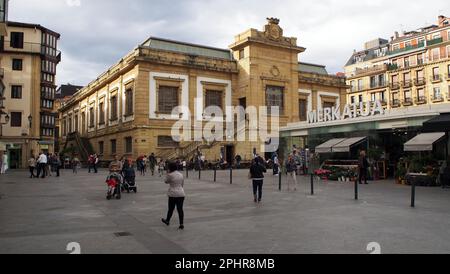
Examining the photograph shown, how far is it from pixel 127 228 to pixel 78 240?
1.26 m

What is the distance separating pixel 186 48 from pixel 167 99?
6.92 metres

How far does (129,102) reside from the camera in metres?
37.3

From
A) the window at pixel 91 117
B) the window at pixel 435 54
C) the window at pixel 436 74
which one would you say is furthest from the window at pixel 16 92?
the window at pixel 435 54

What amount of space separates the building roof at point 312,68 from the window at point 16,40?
34614mm

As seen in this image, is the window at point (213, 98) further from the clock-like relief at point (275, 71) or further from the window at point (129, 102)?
the window at point (129, 102)

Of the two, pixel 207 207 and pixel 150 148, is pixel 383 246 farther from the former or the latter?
pixel 150 148

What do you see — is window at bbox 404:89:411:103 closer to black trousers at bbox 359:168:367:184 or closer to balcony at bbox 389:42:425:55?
balcony at bbox 389:42:425:55

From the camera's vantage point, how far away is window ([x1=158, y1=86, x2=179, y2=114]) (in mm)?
36281

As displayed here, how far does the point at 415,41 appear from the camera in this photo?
196 feet

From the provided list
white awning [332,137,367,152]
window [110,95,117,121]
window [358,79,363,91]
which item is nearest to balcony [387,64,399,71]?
window [358,79,363,91]

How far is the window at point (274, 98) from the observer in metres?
40.8

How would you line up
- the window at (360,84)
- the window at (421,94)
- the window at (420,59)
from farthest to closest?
the window at (360,84)
the window at (420,59)
the window at (421,94)

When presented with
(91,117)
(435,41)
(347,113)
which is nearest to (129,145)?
(91,117)
